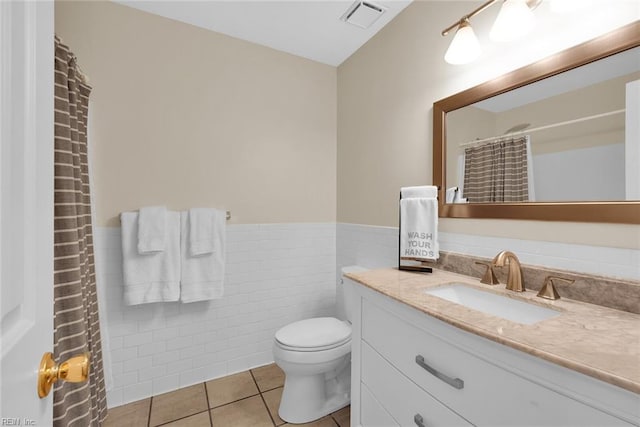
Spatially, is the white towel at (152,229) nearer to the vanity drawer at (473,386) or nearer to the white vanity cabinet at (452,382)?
the white vanity cabinet at (452,382)

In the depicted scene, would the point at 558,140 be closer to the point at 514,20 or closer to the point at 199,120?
the point at 514,20

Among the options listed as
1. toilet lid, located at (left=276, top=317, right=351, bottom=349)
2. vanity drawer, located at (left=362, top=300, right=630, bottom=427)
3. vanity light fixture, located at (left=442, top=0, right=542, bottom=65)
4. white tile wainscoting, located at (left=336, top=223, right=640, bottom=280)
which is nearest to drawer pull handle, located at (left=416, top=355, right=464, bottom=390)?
vanity drawer, located at (left=362, top=300, right=630, bottom=427)

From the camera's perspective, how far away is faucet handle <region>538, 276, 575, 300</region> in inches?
38.8

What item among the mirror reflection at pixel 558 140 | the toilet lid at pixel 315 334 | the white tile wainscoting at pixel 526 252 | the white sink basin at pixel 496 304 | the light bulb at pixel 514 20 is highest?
the light bulb at pixel 514 20

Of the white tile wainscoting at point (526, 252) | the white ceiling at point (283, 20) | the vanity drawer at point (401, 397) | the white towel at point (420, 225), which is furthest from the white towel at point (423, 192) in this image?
the white ceiling at point (283, 20)

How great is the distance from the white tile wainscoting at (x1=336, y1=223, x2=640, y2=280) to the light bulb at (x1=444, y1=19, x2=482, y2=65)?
81 centimetres

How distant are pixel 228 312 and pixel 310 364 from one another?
80 centimetres

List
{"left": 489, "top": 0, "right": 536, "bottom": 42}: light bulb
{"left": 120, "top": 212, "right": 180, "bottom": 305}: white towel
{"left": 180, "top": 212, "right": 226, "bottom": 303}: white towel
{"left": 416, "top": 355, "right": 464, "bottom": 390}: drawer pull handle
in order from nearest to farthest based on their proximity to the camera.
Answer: {"left": 416, "top": 355, "right": 464, "bottom": 390}: drawer pull handle → {"left": 489, "top": 0, "right": 536, "bottom": 42}: light bulb → {"left": 120, "top": 212, "right": 180, "bottom": 305}: white towel → {"left": 180, "top": 212, "right": 226, "bottom": 303}: white towel

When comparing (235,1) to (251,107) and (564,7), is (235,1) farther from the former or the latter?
(564,7)

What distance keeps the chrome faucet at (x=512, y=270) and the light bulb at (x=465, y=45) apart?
34.0 inches

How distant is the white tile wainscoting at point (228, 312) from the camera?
171cm

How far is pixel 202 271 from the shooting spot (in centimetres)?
187

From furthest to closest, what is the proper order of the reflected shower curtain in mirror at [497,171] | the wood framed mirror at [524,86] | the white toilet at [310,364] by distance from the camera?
the white toilet at [310,364] < the reflected shower curtain in mirror at [497,171] < the wood framed mirror at [524,86]

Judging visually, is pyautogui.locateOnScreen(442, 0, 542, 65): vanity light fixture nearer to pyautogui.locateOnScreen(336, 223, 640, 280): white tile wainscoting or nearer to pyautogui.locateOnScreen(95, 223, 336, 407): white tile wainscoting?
pyautogui.locateOnScreen(336, 223, 640, 280): white tile wainscoting
